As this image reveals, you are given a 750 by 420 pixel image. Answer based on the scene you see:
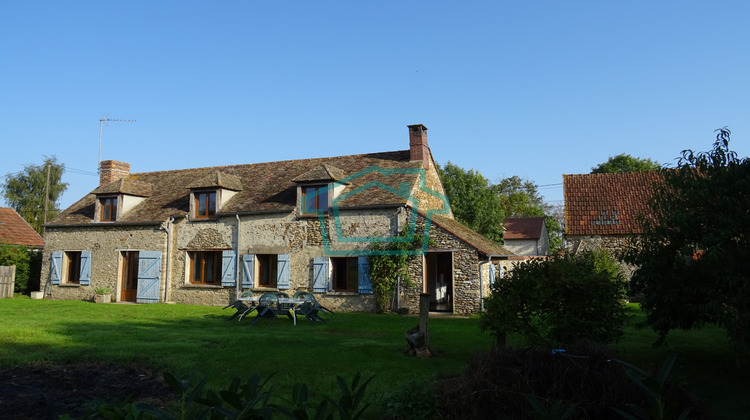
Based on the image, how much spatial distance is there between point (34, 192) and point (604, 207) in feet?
142

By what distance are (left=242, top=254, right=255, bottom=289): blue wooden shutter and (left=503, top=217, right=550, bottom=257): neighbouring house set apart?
21247 mm

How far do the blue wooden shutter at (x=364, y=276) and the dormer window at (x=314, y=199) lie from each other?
7.70 ft

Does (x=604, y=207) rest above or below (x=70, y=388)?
above

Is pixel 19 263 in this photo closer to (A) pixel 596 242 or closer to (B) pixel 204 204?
(B) pixel 204 204

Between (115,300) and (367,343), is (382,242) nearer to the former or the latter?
(367,343)

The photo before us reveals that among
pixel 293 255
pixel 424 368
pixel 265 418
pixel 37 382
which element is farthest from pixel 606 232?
→ pixel 265 418

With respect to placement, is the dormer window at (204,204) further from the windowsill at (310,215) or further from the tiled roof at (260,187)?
the windowsill at (310,215)

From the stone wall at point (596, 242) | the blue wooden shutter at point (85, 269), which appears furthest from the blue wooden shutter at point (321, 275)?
the blue wooden shutter at point (85, 269)

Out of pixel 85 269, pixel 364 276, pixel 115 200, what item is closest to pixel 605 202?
pixel 364 276

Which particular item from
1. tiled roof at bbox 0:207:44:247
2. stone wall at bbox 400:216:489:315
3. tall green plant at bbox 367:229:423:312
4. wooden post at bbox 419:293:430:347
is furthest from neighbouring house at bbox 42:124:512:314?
wooden post at bbox 419:293:430:347

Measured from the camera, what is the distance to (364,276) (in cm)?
1739

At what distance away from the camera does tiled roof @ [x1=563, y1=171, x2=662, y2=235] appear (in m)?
21.3

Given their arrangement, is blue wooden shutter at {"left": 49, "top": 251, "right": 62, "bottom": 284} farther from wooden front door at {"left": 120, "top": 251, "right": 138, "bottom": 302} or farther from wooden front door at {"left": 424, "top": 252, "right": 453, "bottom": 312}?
wooden front door at {"left": 424, "top": 252, "right": 453, "bottom": 312}

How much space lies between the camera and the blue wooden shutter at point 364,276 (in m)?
17.3
